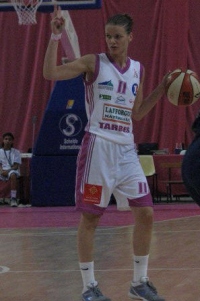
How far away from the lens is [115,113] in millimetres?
4980

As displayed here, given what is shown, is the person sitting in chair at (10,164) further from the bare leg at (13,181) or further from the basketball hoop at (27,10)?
the basketball hoop at (27,10)

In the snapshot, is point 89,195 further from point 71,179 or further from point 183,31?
point 183,31

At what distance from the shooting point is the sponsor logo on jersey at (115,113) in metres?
4.97

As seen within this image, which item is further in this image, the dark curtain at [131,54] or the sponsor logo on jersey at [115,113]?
the dark curtain at [131,54]

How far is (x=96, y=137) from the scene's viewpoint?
495 cm

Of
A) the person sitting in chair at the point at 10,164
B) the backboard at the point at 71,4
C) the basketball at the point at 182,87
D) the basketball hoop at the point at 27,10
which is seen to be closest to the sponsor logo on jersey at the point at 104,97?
the basketball at the point at 182,87

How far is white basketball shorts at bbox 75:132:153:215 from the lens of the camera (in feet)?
16.0

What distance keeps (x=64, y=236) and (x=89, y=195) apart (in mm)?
4290

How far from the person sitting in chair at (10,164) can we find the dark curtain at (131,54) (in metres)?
1.44

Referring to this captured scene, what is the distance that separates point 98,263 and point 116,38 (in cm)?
240

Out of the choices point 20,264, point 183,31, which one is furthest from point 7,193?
point 20,264

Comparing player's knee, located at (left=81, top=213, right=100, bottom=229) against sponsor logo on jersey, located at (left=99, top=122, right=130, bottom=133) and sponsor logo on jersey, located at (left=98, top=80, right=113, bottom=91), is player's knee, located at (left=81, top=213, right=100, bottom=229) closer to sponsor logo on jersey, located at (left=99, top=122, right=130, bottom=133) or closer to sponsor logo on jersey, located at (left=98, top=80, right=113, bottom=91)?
sponsor logo on jersey, located at (left=99, top=122, right=130, bottom=133)

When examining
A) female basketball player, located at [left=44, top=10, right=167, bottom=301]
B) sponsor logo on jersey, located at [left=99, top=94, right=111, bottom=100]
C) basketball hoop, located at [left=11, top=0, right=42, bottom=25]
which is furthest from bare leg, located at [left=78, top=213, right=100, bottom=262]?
basketball hoop, located at [left=11, top=0, right=42, bottom=25]

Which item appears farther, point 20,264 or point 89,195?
point 20,264
